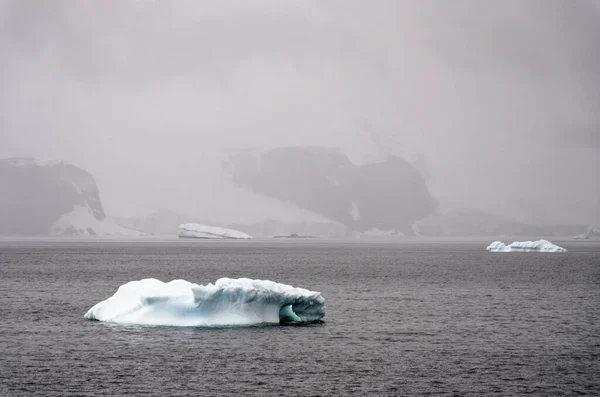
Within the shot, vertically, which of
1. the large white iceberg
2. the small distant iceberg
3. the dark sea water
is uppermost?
the small distant iceberg

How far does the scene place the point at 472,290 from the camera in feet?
227

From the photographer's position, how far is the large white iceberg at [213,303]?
4128 centimetres

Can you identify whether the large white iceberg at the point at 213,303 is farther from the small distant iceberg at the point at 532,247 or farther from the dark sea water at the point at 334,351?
the small distant iceberg at the point at 532,247

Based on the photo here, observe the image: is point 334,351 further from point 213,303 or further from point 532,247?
point 532,247

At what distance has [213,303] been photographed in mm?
42125

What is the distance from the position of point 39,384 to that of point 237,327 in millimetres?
14650

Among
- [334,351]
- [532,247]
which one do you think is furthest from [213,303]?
[532,247]

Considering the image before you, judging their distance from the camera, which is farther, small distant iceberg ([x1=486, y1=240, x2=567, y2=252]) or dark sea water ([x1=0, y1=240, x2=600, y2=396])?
small distant iceberg ([x1=486, y1=240, x2=567, y2=252])

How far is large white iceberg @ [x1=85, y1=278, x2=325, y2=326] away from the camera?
135 ft

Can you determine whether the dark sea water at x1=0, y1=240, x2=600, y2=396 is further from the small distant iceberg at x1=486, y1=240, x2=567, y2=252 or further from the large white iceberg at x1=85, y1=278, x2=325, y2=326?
the small distant iceberg at x1=486, y1=240, x2=567, y2=252

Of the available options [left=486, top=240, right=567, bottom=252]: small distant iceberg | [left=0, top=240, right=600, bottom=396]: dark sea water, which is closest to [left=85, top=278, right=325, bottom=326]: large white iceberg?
[left=0, top=240, right=600, bottom=396]: dark sea water

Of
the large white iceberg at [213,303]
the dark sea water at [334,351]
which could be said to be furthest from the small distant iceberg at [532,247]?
the large white iceberg at [213,303]

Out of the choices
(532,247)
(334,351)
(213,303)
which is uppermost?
(532,247)

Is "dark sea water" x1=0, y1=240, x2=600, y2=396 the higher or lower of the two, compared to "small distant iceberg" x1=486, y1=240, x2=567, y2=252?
→ lower
